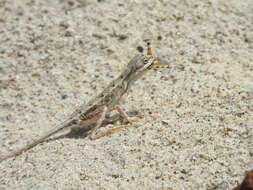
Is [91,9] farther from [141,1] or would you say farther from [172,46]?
[172,46]

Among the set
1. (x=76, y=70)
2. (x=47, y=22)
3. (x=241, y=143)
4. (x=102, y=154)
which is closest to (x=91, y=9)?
(x=47, y=22)

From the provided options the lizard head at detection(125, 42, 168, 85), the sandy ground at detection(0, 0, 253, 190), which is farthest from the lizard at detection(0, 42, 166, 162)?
the sandy ground at detection(0, 0, 253, 190)

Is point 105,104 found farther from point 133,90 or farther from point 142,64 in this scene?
point 133,90

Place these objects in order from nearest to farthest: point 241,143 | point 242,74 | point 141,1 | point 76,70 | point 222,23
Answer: point 241,143 → point 242,74 → point 76,70 → point 222,23 → point 141,1

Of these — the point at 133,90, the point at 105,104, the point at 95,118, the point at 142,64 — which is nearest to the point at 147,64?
the point at 142,64

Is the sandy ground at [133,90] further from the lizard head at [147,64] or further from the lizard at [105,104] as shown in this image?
the lizard head at [147,64]

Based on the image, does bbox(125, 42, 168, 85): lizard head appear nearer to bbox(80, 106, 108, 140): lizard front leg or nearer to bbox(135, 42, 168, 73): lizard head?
bbox(135, 42, 168, 73): lizard head
